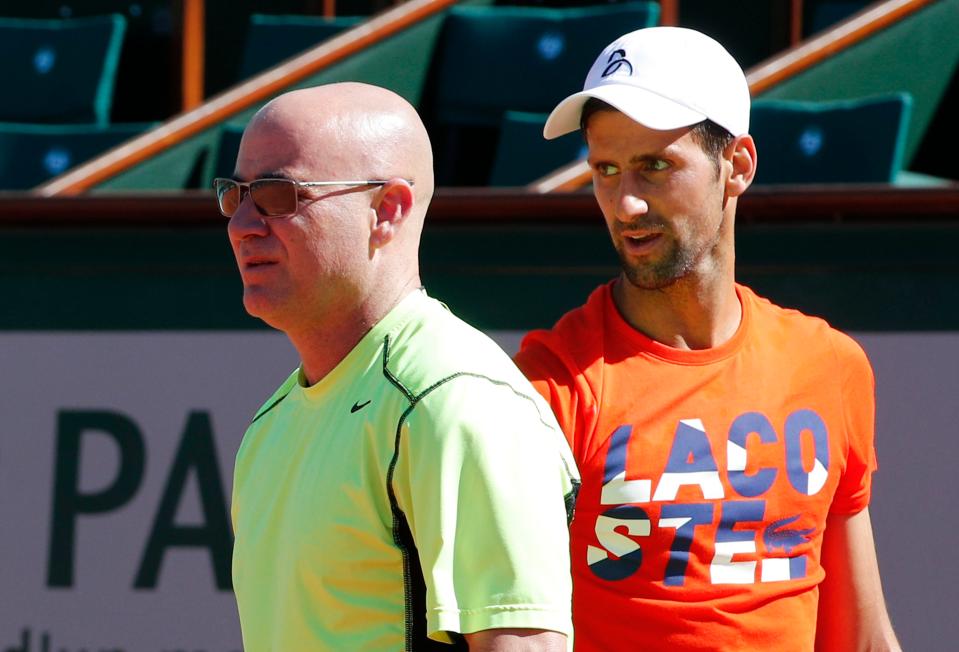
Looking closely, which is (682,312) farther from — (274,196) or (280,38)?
(280,38)

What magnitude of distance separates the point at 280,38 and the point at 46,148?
0.96 metres

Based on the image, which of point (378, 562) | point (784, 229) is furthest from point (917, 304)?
point (378, 562)

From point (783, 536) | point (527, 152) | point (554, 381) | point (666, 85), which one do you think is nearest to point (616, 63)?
point (666, 85)

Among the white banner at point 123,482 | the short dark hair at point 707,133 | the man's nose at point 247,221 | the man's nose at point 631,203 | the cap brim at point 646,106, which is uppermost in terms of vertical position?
the cap brim at point 646,106

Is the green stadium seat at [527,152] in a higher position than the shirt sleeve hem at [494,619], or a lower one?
higher

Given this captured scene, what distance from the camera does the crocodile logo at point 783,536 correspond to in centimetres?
186

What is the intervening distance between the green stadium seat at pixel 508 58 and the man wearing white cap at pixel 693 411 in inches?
102

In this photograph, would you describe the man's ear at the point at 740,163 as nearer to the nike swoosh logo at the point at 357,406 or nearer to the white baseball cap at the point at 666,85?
the white baseball cap at the point at 666,85

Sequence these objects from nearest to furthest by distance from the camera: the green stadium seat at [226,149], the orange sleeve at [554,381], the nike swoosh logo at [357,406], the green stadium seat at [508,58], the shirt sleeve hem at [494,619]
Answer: the shirt sleeve hem at [494,619]
the nike swoosh logo at [357,406]
the orange sleeve at [554,381]
the green stadium seat at [226,149]
the green stadium seat at [508,58]

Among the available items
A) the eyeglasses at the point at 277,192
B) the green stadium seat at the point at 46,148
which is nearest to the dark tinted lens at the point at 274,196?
the eyeglasses at the point at 277,192

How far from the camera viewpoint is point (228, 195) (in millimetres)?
1590

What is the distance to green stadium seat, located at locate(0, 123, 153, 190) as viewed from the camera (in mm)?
4809

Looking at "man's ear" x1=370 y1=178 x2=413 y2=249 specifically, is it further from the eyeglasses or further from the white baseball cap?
the white baseball cap

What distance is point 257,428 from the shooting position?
1.68 metres
